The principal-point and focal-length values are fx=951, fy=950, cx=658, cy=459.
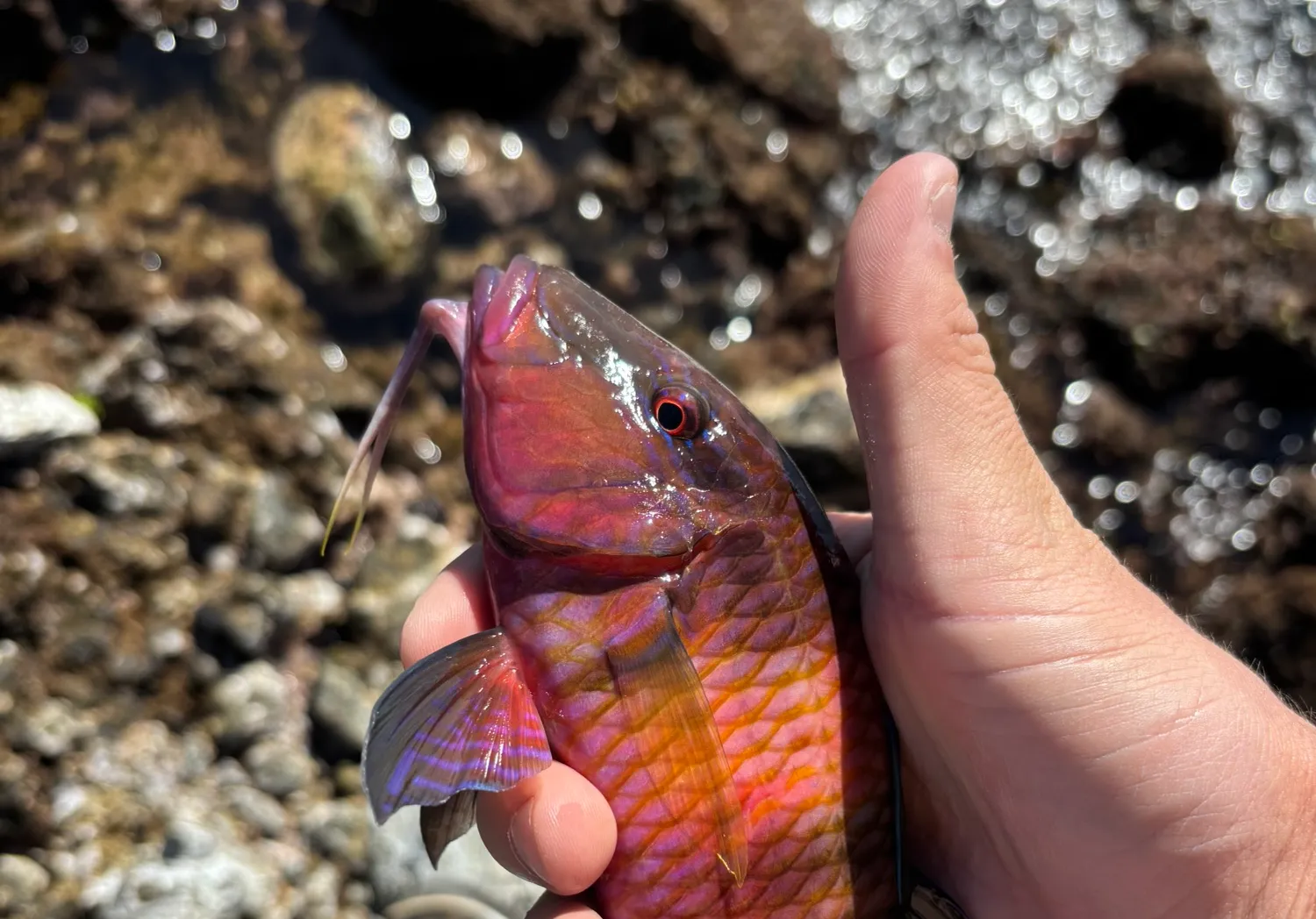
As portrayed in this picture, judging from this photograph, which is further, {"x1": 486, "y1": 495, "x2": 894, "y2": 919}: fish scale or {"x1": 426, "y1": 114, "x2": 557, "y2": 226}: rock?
{"x1": 426, "y1": 114, "x2": 557, "y2": 226}: rock

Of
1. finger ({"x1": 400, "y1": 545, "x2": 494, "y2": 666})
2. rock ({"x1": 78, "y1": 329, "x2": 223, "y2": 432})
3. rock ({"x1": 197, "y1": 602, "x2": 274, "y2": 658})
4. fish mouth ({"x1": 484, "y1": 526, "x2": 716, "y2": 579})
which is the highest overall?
fish mouth ({"x1": 484, "y1": 526, "x2": 716, "y2": 579})

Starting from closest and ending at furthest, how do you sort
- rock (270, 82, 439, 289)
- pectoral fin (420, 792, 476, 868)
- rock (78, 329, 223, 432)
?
pectoral fin (420, 792, 476, 868), rock (78, 329, 223, 432), rock (270, 82, 439, 289)

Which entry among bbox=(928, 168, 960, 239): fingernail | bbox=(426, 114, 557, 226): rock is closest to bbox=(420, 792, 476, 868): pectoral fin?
bbox=(928, 168, 960, 239): fingernail

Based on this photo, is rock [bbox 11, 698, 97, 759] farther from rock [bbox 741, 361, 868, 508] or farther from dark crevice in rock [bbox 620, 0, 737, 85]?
dark crevice in rock [bbox 620, 0, 737, 85]

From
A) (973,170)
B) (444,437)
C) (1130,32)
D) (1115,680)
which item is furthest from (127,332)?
(1130,32)

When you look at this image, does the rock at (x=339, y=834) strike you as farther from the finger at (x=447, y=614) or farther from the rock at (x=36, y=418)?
the finger at (x=447, y=614)

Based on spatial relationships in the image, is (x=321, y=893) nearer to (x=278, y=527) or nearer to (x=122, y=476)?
(x=278, y=527)

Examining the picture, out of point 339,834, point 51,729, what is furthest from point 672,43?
point 51,729
